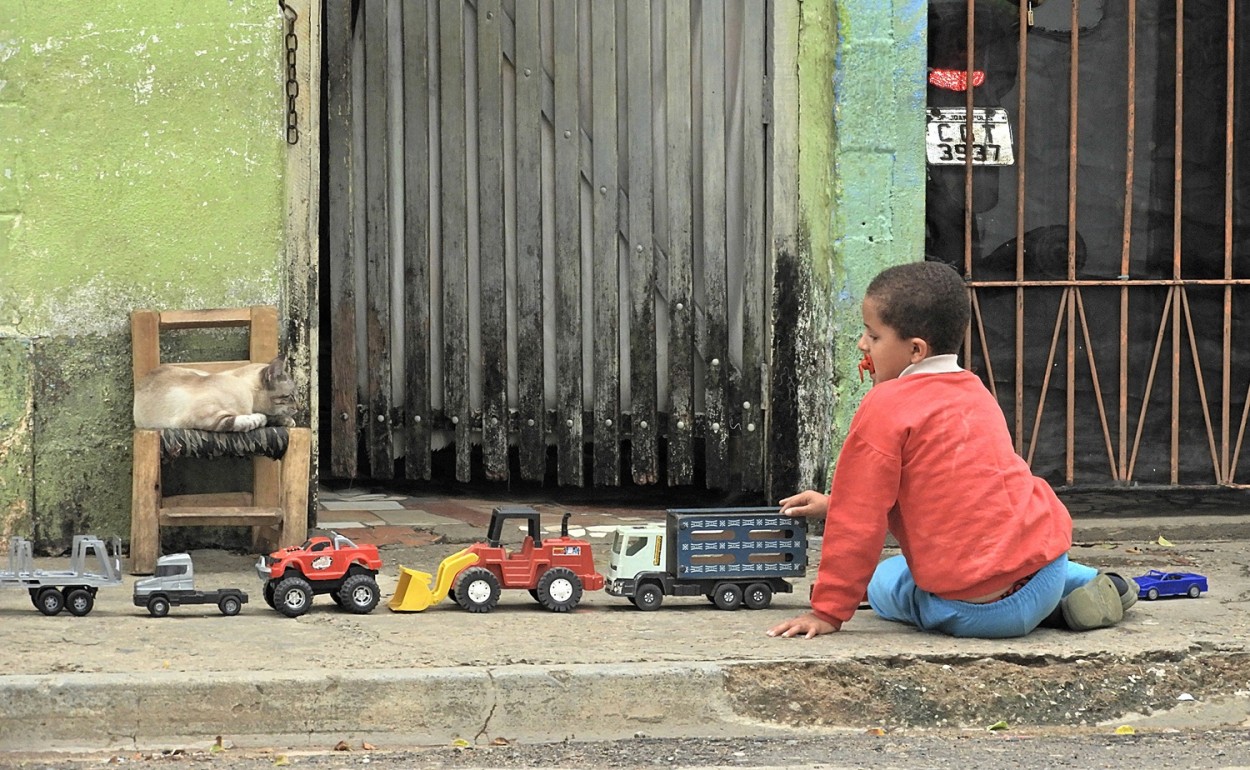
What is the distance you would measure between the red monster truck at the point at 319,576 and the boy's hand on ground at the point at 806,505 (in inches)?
49.6

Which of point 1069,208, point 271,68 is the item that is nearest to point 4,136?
point 271,68

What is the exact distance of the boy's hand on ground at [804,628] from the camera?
14.9 feet

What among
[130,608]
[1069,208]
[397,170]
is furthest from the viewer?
[397,170]

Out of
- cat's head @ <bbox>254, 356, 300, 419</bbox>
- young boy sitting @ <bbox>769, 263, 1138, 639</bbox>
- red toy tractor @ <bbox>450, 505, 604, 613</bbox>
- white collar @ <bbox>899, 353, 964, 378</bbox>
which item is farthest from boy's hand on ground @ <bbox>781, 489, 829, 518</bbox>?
cat's head @ <bbox>254, 356, 300, 419</bbox>

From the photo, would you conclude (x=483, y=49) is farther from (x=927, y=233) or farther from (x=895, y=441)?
(x=895, y=441)

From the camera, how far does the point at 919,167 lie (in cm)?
665

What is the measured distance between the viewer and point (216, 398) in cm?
589

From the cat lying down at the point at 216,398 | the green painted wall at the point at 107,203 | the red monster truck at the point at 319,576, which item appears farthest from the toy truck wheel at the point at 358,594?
the green painted wall at the point at 107,203

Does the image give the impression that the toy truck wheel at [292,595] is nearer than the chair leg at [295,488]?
Yes

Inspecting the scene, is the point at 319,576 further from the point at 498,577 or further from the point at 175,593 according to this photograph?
the point at 498,577

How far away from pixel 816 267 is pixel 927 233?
52 cm

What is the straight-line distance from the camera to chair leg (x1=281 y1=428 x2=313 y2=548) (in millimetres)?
5922

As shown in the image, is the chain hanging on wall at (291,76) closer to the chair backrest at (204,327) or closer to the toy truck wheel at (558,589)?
the chair backrest at (204,327)

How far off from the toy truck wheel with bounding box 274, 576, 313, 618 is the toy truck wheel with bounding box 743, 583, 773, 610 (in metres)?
1.33
